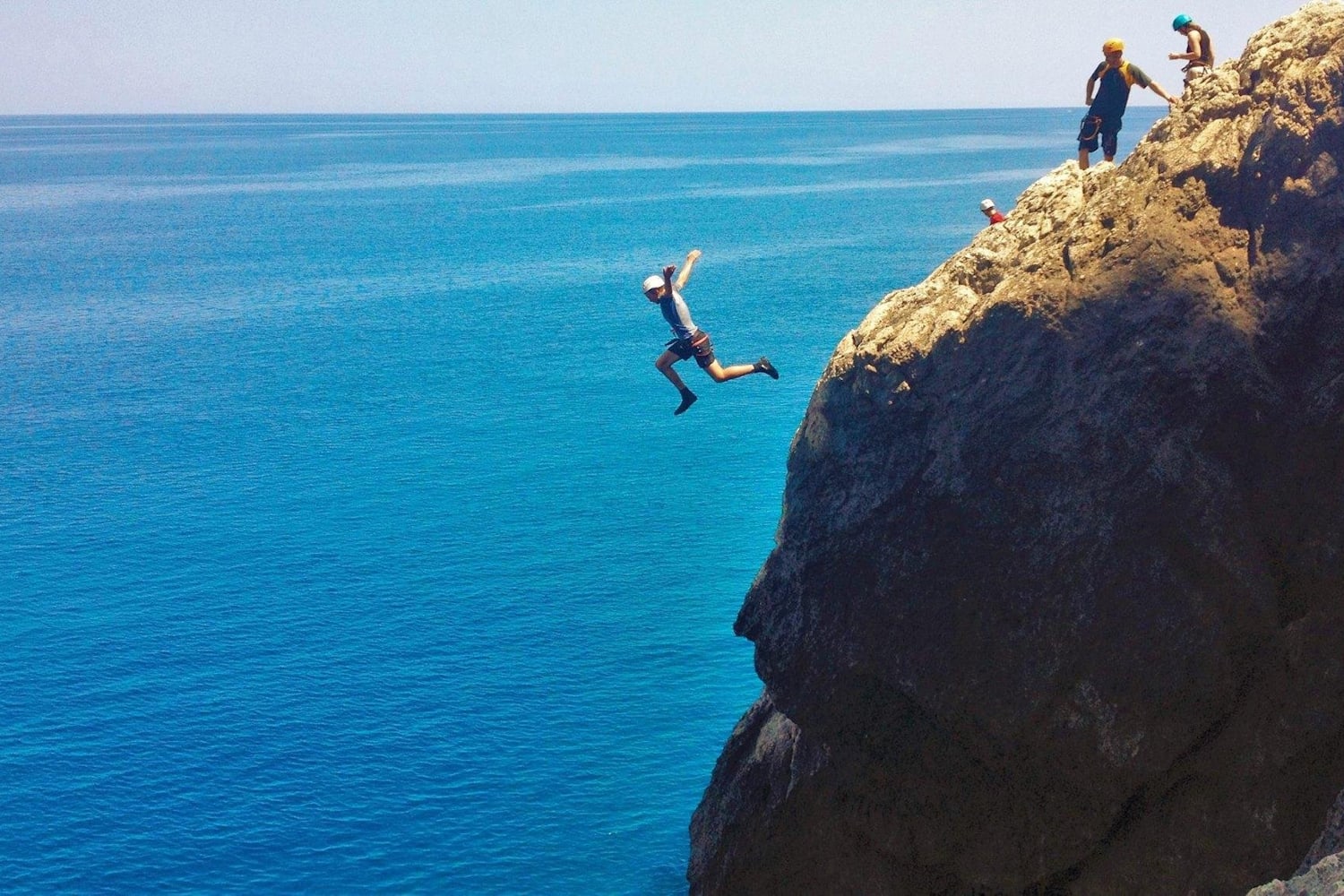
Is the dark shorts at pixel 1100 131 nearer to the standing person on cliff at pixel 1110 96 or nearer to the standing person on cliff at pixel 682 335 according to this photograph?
the standing person on cliff at pixel 1110 96

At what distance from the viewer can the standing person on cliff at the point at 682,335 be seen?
70.9 feet

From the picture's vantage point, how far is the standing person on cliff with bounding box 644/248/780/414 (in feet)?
70.9

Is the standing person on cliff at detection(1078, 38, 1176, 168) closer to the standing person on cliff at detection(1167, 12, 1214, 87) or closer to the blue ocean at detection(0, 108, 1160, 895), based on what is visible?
the standing person on cliff at detection(1167, 12, 1214, 87)

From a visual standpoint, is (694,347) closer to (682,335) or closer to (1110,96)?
(682,335)

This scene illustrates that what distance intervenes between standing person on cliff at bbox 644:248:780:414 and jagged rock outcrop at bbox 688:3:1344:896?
3.71 m

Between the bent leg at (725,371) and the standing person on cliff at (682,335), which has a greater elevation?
the standing person on cliff at (682,335)

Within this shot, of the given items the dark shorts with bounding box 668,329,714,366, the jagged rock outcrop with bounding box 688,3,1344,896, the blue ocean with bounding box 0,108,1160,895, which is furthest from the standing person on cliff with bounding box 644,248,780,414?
the blue ocean with bounding box 0,108,1160,895

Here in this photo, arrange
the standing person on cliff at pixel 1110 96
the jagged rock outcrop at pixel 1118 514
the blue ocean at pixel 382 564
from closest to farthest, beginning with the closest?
the jagged rock outcrop at pixel 1118 514
the standing person on cliff at pixel 1110 96
the blue ocean at pixel 382 564

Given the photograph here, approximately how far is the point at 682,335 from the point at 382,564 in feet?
95.1

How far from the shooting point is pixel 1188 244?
16.0m

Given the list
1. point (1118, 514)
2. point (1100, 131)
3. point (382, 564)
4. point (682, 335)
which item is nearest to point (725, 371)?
point (682, 335)

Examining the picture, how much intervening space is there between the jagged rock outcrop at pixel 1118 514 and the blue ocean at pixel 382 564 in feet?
46.4

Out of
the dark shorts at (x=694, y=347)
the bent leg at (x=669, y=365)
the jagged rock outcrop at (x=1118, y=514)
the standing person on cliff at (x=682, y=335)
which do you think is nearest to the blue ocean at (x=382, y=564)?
the bent leg at (x=669, y=365)

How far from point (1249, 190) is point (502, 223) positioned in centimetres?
12706
